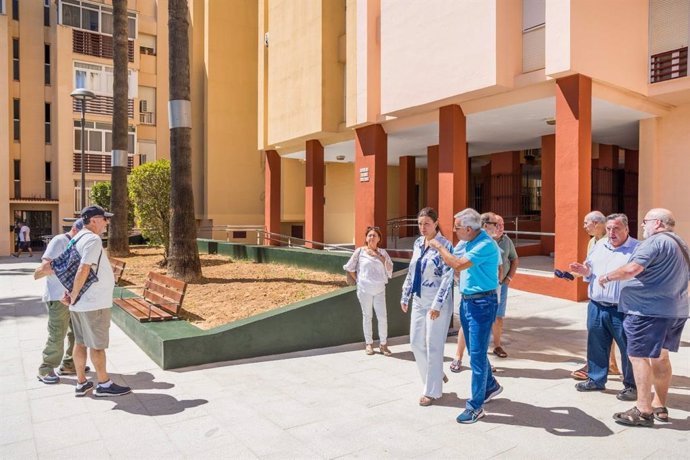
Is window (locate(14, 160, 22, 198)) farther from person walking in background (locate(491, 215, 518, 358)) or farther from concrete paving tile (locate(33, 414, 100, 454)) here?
person walking in background (locate(491, 215, 518, 358))

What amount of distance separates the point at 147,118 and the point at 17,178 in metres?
7.40

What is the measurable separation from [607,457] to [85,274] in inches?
186

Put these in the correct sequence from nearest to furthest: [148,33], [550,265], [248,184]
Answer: [550,265], [248,184], [148,33]

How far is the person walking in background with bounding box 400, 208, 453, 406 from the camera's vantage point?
488cm

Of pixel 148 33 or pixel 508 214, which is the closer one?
pixel 508 214

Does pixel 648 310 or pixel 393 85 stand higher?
pixel 393 85

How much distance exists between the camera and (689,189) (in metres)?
12.8

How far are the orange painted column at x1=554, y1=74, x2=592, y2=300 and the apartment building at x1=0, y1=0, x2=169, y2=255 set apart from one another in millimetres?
24381

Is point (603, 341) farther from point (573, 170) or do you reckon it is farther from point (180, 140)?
point (180, 140)

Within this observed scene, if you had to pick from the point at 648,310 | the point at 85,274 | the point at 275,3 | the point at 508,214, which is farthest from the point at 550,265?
the point at 275,3

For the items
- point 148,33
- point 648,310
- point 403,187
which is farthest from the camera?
point 148,33

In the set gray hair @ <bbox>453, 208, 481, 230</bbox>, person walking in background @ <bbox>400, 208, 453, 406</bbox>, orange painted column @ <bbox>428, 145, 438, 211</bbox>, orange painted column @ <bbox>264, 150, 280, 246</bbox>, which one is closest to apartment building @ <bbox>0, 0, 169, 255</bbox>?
orange painted column @ <bbox>264, 150, 280, 246</bbox>

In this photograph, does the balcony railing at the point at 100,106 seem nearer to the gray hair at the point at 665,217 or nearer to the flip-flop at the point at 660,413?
the gray hair at the point at 665,217

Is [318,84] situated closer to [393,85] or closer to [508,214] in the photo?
[393,85]
